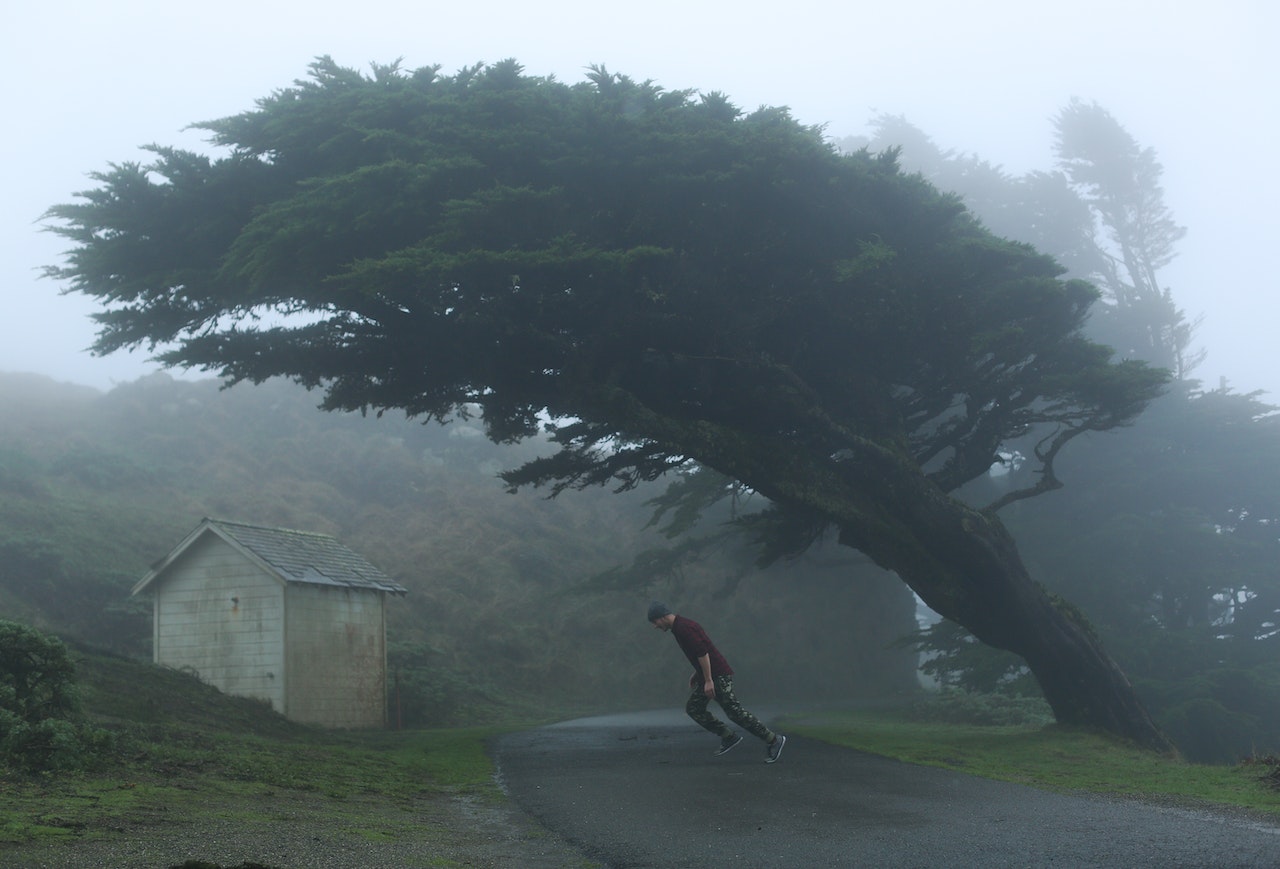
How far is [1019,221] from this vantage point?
158 ft

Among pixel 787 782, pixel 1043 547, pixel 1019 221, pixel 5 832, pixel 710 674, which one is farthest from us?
pixel 1019 221

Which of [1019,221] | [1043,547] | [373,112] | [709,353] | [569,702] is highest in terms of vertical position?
[1019,221]

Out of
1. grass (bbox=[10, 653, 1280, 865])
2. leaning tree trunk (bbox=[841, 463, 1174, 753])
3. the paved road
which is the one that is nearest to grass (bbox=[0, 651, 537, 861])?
grass (bbox=[10, 653, 1280, 865])

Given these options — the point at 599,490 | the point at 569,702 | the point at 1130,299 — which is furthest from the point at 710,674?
the point at 599,490

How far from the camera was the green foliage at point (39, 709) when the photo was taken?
8852 millimetres

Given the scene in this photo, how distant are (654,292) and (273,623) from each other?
11.1 meters

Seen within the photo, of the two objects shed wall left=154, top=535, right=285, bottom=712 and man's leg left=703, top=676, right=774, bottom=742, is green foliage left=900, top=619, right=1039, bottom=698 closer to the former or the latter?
shed wall left=154, top=535, right=285, bottom=712

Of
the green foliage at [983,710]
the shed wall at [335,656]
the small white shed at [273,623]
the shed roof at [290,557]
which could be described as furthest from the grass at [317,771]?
the green foliage at [983,710]

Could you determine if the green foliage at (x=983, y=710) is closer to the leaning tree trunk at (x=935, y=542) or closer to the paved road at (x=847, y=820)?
the leaning tree trunk at (x=935, y=542)

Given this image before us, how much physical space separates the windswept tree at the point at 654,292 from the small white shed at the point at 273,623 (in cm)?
533

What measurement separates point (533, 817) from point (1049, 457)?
14.2m

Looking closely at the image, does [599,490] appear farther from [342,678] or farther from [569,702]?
[342,678]

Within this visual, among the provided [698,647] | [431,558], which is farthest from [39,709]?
[431,558]

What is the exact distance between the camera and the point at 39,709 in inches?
401
